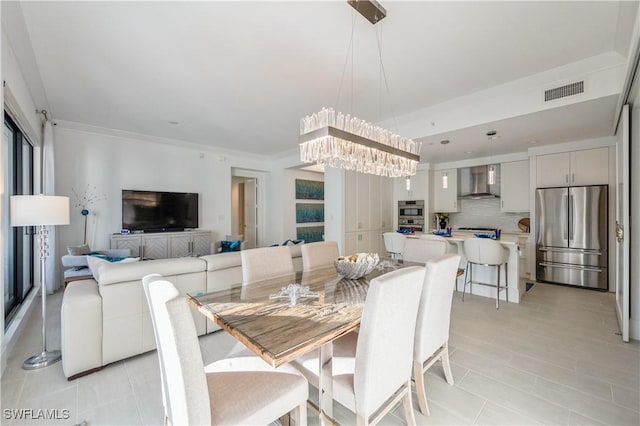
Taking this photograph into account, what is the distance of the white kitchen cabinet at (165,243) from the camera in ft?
15.6

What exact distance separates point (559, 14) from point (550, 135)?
2573 millimetres

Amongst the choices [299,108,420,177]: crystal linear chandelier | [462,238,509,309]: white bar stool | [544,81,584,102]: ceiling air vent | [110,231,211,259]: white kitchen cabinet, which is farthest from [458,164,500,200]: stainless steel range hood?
[110,231,211,259]: white kitchen cabinet

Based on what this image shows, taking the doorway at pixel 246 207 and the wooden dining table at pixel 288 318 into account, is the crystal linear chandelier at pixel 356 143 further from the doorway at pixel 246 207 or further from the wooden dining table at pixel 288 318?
the doorway at pixel 246 207

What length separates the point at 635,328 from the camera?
8.65 feet

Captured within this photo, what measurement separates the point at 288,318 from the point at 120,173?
5211 mm

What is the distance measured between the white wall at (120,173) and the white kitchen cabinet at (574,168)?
635 centimetres

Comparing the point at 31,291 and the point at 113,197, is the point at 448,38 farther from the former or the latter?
the point at 31,291

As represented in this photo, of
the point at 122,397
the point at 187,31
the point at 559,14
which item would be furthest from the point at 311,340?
the point at 559,14

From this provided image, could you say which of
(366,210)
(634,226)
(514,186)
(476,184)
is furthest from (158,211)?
(514,186)

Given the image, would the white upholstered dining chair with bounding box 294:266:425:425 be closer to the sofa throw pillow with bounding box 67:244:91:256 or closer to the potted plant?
the sofa throw pillow with bounding box 67:244:91:256

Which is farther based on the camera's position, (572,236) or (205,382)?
(572,236)

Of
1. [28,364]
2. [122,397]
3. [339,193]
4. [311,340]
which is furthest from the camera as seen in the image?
[339,193]

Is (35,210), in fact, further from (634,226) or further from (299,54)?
(634,226)

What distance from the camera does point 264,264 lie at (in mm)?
2365
